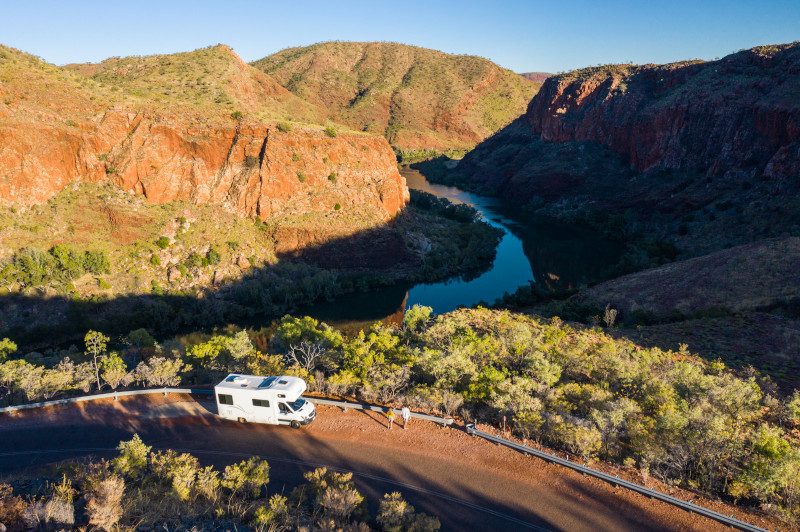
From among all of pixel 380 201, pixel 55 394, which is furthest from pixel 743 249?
pixel 55 394

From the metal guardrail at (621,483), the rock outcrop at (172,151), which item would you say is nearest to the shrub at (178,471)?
the metal guardrail at (621,483)

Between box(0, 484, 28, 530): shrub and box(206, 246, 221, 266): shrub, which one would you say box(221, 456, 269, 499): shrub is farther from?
box(206, 246, 221, 266): shrub

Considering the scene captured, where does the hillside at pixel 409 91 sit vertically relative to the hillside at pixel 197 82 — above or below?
above

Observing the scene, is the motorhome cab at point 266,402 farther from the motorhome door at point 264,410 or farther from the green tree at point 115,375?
the green tree at point 115,375

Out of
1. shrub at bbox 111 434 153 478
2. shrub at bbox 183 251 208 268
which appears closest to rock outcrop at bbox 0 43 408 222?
shrub at bbox 183 251 208 268

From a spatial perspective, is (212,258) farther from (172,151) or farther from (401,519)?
(401,519)

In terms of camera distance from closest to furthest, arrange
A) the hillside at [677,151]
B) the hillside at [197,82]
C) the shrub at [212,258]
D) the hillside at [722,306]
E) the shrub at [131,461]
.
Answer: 1. the shrub at [131,461]
2. the hillside at [722,306]
3. the shrub at [212,258]
4. the hillside at [197,82]
5. the hillside at [677,151]

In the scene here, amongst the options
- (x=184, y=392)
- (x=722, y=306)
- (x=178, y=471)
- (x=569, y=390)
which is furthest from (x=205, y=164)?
(x=722, y=306)
